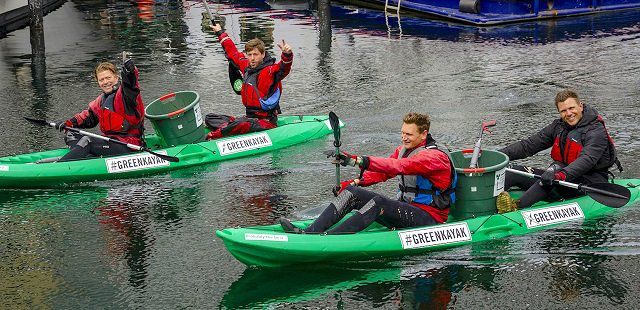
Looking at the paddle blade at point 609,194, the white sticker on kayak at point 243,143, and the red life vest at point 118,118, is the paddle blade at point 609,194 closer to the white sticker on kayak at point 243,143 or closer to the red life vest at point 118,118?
the white sticker on kayak at point 243,143

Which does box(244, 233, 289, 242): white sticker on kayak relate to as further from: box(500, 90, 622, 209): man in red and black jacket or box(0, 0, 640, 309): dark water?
box(500, 90, 622, 209): man in red and black jacket

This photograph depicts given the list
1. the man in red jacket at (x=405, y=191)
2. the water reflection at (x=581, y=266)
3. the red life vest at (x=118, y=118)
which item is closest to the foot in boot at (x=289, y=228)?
the man in red jacket at (x=405, y=191)

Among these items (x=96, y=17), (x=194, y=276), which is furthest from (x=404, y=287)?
(x=96, y=17)

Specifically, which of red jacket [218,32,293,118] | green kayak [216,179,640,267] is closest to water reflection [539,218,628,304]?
green kayak [216,179,640,267]

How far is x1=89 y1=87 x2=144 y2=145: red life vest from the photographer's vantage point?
12484 millimetres

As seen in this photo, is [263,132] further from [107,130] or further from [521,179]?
[521,179]

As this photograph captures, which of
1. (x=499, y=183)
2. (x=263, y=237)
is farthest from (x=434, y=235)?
(x=263, y=237)

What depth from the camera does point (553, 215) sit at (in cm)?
995

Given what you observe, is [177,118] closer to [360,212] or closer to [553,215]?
[360,212]

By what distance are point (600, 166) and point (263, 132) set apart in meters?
5.23

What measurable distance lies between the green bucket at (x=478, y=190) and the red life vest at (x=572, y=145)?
804 millimetres

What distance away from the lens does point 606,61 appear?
1978 centimetres

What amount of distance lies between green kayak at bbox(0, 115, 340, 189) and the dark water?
17 cm

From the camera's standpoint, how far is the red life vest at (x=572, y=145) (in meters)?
10.1
